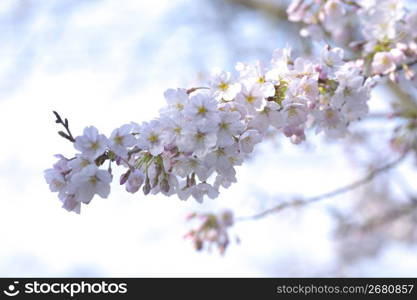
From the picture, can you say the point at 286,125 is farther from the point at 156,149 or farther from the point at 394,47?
the point at 394,47

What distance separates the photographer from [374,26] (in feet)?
7.24

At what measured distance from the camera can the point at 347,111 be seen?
74.8 inches

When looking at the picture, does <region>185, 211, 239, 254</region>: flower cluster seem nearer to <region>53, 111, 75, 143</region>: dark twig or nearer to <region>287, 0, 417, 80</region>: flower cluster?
<region>287, 0, 417, 80</region>: flower cluster

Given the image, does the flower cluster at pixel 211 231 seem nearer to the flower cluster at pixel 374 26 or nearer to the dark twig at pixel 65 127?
the flower cluster at pixel 374 26

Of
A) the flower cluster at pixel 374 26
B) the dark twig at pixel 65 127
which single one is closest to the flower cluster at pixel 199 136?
the dark twig at pixel 65 127

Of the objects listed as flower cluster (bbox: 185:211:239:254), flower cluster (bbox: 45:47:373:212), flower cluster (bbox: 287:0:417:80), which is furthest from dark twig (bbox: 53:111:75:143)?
flower cluster (bbox: 185:211:239:254)

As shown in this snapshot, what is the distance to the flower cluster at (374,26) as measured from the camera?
2.06 m

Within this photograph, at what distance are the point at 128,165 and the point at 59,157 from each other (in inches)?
7.7

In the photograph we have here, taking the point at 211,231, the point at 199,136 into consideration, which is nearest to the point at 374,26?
the point at 199,136

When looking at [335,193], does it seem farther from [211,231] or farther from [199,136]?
[199,136]

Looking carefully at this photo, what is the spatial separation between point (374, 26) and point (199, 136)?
1127 millimetres

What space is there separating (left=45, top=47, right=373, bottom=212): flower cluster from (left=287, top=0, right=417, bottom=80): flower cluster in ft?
1.30

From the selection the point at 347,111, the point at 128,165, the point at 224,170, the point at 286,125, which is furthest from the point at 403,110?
the point at 128,165

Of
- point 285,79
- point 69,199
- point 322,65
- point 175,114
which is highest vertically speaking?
point 322,65
